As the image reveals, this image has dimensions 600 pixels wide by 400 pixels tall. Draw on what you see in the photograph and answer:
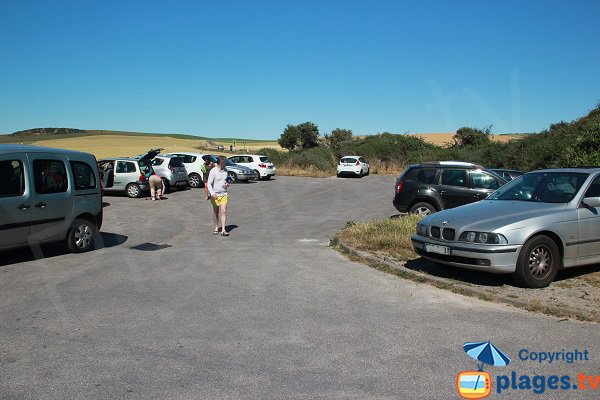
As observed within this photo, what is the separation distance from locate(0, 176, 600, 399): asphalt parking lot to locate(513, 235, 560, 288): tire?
31.9 inches

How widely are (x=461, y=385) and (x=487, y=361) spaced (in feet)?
2.02

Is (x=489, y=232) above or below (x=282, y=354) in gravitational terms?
above

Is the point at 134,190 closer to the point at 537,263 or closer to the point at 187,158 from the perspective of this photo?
the point at 187,158

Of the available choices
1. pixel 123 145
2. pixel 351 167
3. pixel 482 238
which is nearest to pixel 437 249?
pixel 482 238

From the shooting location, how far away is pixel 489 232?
6.96 metres

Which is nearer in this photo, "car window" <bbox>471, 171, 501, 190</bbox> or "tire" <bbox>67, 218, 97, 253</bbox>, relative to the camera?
"tire" <bbox>67, 218, 97, 253</bbox>

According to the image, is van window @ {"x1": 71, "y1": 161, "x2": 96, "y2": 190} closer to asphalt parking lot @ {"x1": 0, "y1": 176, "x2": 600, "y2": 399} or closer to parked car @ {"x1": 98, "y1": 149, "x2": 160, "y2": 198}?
asphalt parking lot @ {"x1": 0, "y1": 176, "x2": 600, "y2": 399}

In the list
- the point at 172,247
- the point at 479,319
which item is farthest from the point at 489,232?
the point at 172,247

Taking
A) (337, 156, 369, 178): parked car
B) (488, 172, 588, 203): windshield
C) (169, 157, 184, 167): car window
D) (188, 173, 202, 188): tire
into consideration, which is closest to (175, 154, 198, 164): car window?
(188, 173, 202, 188): tire

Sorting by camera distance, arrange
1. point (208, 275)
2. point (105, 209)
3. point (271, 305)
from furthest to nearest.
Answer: point (105, 209) < point (208, 275) < point (271, 305)

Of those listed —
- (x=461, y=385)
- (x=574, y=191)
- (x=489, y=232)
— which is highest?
(x=574, y=191)

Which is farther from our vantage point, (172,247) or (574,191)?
(172,247)

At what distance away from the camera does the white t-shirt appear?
484 inches

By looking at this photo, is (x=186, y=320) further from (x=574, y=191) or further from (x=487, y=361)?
(x=574, y=191)
